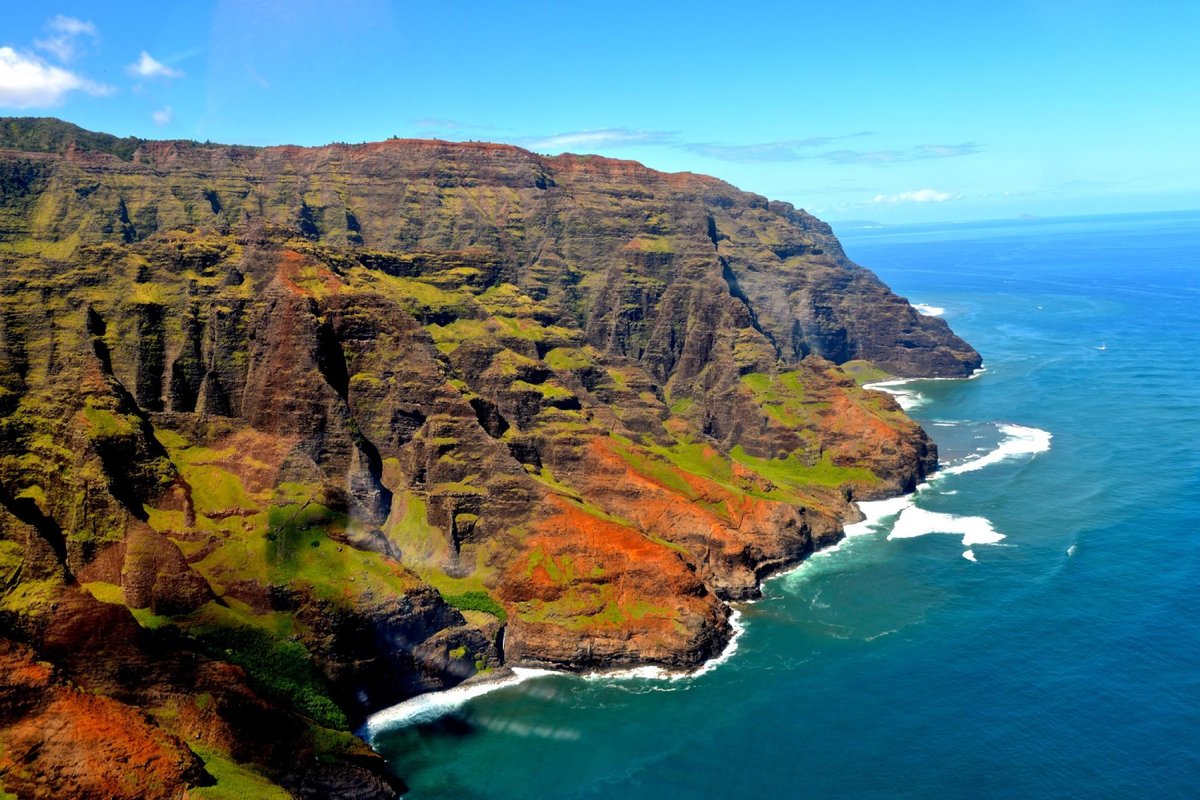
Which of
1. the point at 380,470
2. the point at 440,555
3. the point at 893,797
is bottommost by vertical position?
the point at 893,797

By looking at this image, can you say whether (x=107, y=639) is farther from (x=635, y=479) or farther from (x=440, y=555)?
(x=635, y=479)

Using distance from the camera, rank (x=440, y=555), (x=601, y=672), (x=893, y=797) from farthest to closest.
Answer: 1. (x=440, y=555)
2. (x=601, y=672)
3. (x=893, y=797)

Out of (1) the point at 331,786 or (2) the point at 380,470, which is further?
(2) the point at 380,470

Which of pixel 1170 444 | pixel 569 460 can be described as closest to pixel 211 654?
pixel 569 460

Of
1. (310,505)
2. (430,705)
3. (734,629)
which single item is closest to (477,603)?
(430,705)

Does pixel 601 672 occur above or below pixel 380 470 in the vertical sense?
below

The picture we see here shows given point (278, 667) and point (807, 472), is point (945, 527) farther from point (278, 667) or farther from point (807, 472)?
point (278, 667)

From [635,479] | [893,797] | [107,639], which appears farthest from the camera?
[635,479]
